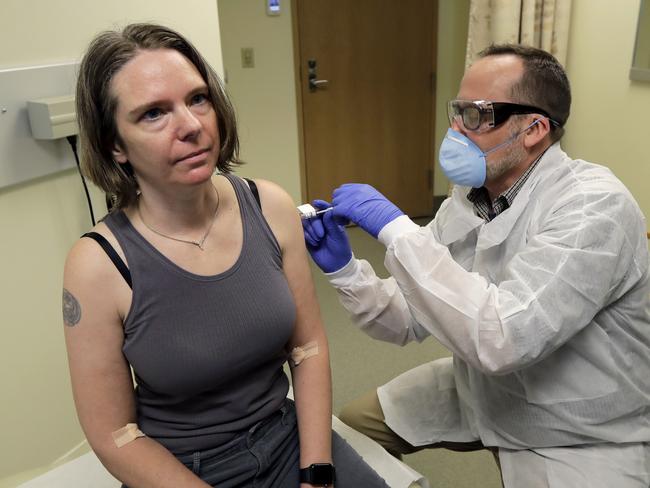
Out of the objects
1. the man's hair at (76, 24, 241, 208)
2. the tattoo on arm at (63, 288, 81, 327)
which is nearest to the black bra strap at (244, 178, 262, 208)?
the man's hair at (76, 24, 241, 208)

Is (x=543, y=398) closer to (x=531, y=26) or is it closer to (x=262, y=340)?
(x=262, y=340)

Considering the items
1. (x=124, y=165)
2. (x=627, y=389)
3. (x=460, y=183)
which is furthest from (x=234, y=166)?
(x=627, y=389)

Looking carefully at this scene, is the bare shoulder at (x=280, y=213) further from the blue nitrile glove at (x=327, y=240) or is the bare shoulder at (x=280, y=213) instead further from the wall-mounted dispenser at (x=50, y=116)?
the wall-mounted dispenser at (x=50, y=116)

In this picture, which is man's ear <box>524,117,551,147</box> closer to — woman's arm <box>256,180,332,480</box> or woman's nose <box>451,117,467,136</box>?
woman's nose <box>451,117,467,136</box>

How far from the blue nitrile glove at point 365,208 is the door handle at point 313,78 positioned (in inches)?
102

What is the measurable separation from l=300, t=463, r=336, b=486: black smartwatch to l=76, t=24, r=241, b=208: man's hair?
0.58 meters

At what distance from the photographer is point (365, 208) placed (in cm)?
125

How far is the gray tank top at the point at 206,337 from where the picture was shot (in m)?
0.91

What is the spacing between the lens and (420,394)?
145 cm

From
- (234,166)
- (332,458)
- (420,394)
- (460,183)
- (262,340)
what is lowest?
(420,394)

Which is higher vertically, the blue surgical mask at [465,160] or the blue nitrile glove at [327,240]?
the blue surgical mask at [465,160]

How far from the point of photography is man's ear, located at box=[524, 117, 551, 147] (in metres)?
1.29

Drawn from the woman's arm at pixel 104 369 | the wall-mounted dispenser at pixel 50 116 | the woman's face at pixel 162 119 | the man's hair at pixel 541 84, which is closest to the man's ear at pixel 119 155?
the woman's face at pixel 162 119

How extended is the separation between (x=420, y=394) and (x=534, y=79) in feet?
2.68
